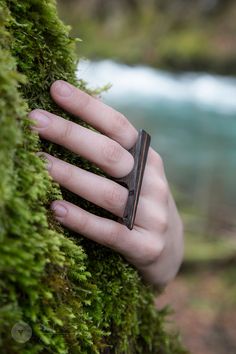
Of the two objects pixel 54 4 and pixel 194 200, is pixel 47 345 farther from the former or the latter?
pixel 194 200

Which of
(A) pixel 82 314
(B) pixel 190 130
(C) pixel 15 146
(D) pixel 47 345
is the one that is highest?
(B) pixel 190 130

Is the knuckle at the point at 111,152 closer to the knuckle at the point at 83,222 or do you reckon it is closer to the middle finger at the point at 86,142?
the middle finger at the point at 86,142

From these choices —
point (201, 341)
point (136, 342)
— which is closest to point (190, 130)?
point (201, 341)

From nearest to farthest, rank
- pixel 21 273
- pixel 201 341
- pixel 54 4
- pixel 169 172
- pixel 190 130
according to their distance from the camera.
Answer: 1. pixel 21 273
2. pixel 54 4
3. pixel 201 341
4. pixel 169 172
5. pixel 190 130

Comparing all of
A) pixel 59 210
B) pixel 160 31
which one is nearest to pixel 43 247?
pixel 59 210

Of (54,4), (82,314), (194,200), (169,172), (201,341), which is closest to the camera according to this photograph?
(82,314)
